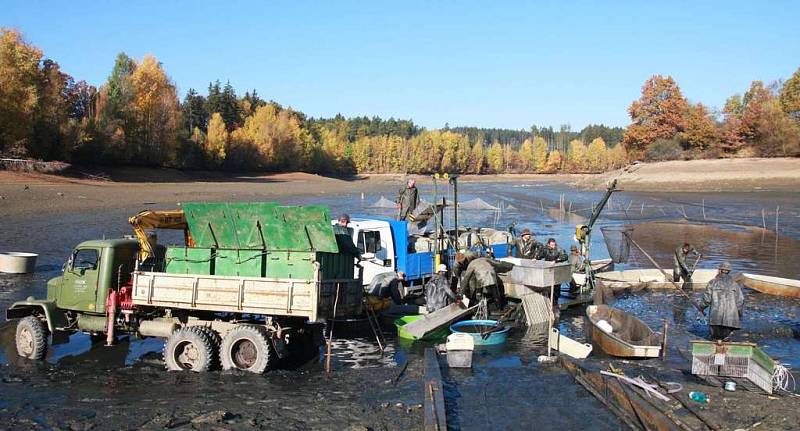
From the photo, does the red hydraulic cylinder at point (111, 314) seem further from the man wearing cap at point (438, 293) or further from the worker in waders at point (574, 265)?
the worker in waders at point (574, 265)

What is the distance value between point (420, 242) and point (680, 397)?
10442 millimetres

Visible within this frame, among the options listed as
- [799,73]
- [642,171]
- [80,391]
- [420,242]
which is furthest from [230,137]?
[80,391]

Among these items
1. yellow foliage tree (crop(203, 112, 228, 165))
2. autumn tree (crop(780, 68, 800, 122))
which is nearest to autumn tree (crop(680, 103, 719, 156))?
autumn tree (crop(780, 68, 800, 122))

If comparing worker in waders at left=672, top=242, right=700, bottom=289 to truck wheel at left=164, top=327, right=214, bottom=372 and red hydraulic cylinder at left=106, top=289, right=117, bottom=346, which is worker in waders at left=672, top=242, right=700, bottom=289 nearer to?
truck wheel at left=164, top=327, right=214, bottom=372

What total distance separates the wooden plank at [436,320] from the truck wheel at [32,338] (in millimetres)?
6917

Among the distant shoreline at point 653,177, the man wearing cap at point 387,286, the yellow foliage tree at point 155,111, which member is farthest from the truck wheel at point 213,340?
the yellow foliage tree at point 155,111

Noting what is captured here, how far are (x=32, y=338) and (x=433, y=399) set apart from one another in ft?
25.5

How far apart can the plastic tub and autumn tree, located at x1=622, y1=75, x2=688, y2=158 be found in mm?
97400

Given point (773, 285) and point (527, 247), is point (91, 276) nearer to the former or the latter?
point (527, 247)

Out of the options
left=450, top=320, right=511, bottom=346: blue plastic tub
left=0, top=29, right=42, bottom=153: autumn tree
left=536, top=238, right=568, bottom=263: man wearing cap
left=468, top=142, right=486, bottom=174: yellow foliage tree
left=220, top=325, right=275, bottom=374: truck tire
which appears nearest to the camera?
left=220, top=325, right=275, bottom=374: truck tire

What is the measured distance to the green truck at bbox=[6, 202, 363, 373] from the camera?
36.6 feet

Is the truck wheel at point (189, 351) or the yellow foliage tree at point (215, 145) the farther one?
the yellow foliage tree at point (215, 145)

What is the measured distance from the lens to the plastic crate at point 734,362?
9930 mm

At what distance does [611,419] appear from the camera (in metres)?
9.20
